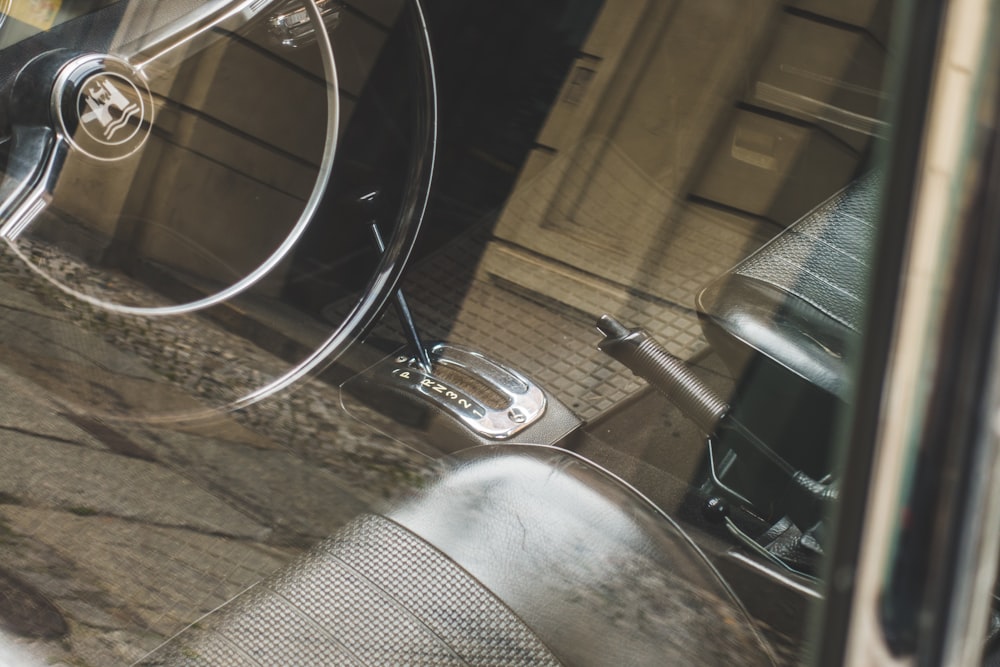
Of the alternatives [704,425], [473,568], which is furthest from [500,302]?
[473,568]

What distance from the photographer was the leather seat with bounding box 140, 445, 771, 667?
0.87 m

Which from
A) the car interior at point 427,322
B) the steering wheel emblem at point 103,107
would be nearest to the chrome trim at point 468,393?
the car interior at point 427,322

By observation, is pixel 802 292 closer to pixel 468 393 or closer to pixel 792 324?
pixel 792 324

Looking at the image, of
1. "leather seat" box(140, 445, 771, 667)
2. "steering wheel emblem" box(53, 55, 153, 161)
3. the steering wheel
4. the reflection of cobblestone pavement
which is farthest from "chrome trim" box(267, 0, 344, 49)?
"leather seat" box(140, 445, 771, 667)

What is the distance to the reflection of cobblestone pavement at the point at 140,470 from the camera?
856 mm

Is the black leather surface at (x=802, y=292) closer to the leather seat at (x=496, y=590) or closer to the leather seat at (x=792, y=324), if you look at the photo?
the leather seat at (x=792, y=324)

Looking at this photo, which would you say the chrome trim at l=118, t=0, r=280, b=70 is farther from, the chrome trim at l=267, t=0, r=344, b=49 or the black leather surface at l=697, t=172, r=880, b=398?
the black leather surface at l=697, t=172, r=880, b=398

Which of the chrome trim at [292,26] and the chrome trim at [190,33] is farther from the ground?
the chrome trim at [292,26]

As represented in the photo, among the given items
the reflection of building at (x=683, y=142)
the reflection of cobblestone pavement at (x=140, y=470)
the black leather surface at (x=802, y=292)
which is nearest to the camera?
the reflection of cobblestone pavement at (x=140, y=470)

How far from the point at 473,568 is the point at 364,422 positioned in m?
0.27

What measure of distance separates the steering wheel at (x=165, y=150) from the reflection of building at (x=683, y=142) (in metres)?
0.30

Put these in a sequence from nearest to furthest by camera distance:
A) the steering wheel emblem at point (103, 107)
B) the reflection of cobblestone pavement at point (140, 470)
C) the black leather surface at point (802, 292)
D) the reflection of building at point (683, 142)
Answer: the reflection of cobblestone pavement at point (140, 470)
the steering wheel emblem at point (103, 107)
the black leather surface at point (802, 292)
the reflection of building at point (683, 142)

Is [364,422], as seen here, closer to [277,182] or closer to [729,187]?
[277,182]

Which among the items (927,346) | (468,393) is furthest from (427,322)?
(927,346)
